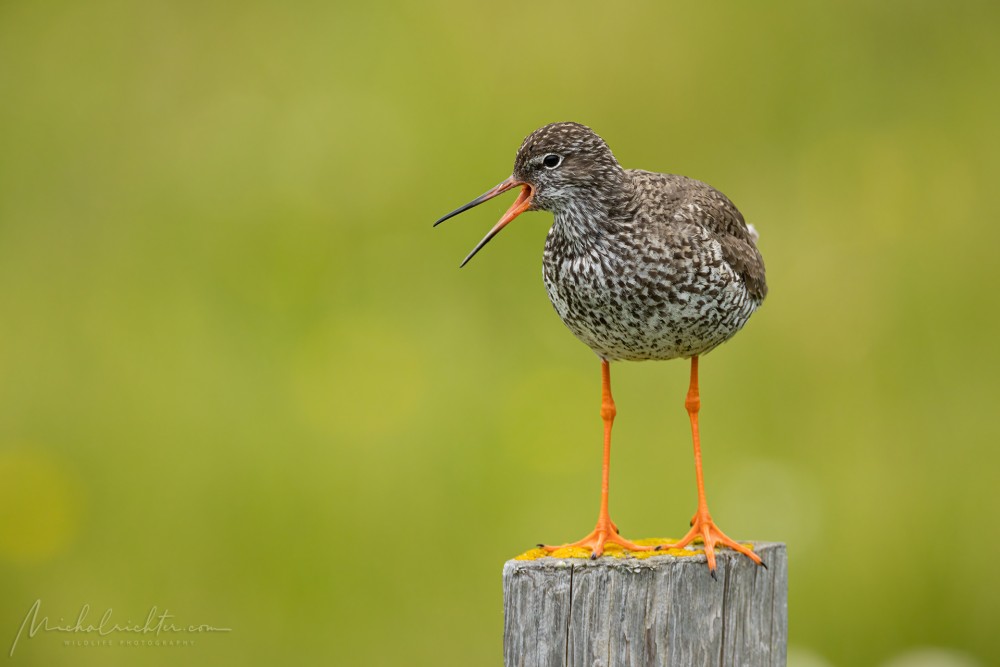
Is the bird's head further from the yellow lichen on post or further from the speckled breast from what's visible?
the yellow lichen on post

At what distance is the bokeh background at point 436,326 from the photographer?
692 centimetres

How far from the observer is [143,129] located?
930cm

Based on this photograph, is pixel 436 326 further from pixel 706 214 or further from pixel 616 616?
pixel 616 616

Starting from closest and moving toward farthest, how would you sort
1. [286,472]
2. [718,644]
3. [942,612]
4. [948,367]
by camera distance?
[718,644] < [942,612] < [286,472] < [948,367]

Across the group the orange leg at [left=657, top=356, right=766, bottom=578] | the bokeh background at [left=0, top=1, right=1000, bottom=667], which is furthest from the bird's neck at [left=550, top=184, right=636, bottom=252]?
the bokeh background at [left=0, top=1, right=1000, bottom=667]

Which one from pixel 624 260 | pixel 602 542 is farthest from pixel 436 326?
pixel 602 542

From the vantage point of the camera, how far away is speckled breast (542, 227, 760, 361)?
15.0 feet

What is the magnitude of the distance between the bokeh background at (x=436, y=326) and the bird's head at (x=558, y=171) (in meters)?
2.81

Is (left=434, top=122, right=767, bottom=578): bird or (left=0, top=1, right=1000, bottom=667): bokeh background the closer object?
(left=434, top=122, right=767, bottom=578): bird

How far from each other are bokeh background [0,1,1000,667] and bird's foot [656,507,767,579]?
201 cm

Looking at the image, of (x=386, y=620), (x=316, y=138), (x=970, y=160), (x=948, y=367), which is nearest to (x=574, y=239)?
(x=386, y=620)

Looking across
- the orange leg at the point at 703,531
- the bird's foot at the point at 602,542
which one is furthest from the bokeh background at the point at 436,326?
the bird's foot at the point at 602,542

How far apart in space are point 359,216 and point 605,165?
4.23m

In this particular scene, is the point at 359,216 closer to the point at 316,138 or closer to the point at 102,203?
the point at 316,138
